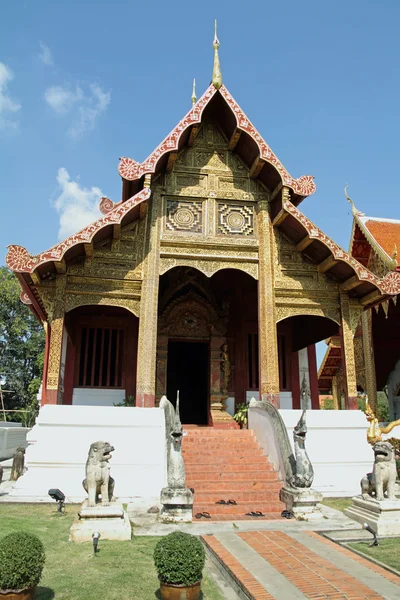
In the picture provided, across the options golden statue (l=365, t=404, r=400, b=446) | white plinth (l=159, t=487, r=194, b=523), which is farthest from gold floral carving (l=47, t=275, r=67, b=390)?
golden statue (l=365, t=404, r=400, b=446)

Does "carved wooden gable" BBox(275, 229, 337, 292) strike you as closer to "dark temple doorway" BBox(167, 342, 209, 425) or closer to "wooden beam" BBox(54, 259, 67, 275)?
"wooden beam" BBox(54, 259, 67, 275)

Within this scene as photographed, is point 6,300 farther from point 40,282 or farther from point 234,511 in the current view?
point 234,511

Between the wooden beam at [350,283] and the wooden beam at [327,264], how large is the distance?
45 cm

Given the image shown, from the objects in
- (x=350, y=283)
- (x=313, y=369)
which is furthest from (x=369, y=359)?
(x=350, y=283)

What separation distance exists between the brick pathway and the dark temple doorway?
31.8 ft

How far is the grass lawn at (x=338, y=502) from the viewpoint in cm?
742

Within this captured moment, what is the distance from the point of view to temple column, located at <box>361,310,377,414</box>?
47.5ft

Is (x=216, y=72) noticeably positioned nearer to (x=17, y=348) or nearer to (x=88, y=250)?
(x=88, y=250)

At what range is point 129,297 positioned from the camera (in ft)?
31.2

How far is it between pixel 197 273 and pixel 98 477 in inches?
293

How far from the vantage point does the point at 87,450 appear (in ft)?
26.4

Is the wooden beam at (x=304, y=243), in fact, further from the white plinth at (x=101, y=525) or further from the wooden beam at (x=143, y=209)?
the white plinth at (x=101, y=525)

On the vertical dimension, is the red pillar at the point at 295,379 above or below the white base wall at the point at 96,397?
above

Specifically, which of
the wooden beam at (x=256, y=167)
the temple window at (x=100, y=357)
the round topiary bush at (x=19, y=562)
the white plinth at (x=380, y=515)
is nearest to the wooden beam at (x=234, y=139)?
the wooden beam at (x=256, y=167)
